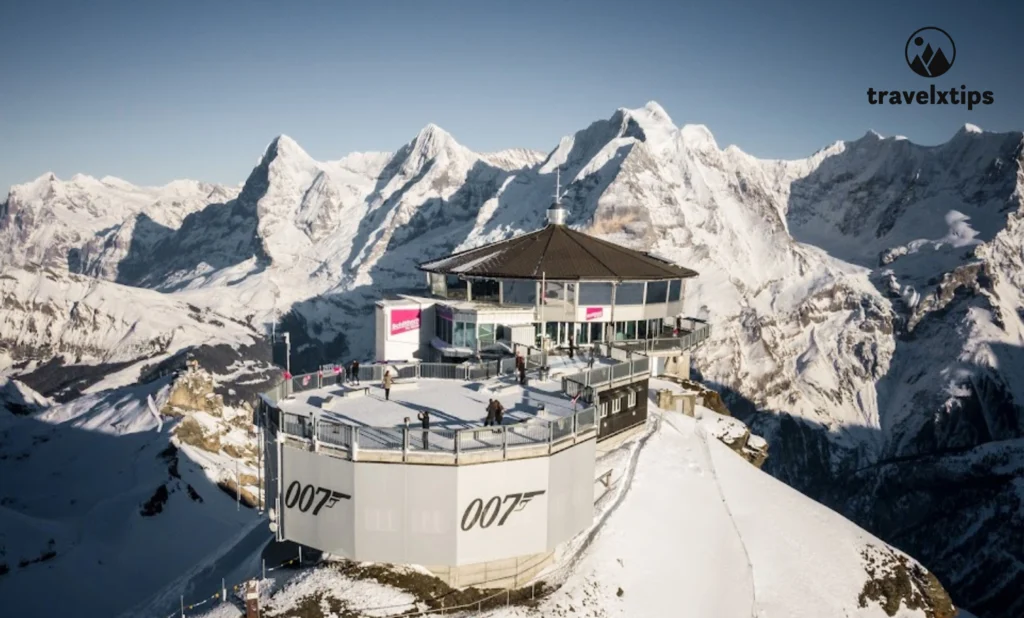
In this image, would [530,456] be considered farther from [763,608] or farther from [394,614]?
[763,608]

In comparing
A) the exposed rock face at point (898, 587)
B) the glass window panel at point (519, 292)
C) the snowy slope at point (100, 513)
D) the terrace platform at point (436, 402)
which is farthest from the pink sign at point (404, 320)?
the exposed rock face at point (898, 587)

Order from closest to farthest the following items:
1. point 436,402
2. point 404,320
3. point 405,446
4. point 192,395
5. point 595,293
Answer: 1. point 405,446
2. point 436,402
3. point 595,293
4. point 404,320
5. point 192,395

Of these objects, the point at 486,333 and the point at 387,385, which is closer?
the point at 387,385

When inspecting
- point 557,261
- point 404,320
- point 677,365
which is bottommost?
point 677,365

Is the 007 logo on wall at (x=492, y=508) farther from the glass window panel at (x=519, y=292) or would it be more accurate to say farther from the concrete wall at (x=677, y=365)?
the concrete wall at (x=677, y=365)

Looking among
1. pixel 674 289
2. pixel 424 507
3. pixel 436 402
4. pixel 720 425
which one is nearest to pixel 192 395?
pixel 674 289

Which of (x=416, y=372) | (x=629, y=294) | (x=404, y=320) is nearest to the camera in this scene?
(x=416, y=372)

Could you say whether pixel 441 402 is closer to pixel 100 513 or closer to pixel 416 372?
pixel 416 372

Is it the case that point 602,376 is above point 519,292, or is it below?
below
